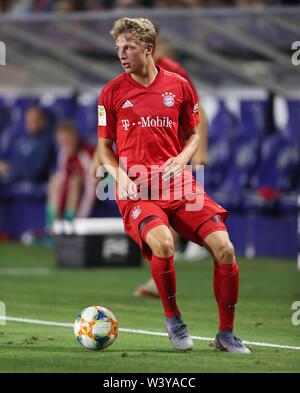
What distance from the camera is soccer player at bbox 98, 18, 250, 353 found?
30.3 ft

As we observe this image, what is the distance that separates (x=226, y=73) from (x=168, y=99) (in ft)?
37.5

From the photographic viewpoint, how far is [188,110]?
9750mm

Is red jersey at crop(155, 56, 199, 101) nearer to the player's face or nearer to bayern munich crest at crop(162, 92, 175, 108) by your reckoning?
bayern munich crest at crop(162, 92, 175, 108)

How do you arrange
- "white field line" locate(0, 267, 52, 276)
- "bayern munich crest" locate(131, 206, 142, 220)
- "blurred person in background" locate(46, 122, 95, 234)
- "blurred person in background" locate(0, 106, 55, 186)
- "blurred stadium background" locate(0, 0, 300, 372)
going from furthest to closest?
"blurred person in background" locate(0, 106, 55, 186)
"blurred person in background" locate(46, 122, 95, 234)
"white field line" locate(0, 267, 52, 276)
"blurred stadium background" locate(0, 0, 300, 372)
"bayern munich crest" locate(131, 206, 142, 220)

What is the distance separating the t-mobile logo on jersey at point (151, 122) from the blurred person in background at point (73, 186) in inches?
494

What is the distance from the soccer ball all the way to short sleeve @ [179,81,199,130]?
1580 mm

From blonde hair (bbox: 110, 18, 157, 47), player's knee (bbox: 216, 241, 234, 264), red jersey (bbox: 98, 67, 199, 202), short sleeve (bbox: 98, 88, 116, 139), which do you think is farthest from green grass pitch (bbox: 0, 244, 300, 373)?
blonde hair (bbox: 110, 18, 157, 47)

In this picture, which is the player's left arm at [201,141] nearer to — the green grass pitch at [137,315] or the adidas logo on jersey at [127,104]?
the green grass pitch at [137,315]

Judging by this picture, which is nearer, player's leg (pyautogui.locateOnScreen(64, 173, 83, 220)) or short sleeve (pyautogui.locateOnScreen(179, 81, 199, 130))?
short sleeve (pyautogui.locateOnScreen(179, 81, 199, 130))

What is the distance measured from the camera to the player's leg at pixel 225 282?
9195mm

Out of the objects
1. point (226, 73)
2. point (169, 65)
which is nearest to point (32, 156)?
point (226, 73)

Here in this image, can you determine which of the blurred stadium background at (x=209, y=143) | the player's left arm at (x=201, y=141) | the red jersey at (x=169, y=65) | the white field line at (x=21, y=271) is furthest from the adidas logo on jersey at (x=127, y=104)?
the white field line at (x=21, y=271)
